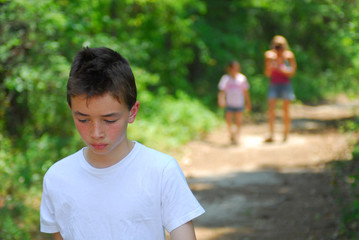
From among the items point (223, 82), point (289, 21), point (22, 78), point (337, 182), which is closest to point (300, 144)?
point (223, 82)

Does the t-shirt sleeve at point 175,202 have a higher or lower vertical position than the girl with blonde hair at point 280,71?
lower

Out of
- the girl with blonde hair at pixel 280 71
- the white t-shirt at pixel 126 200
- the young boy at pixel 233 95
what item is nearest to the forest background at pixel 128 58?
the young boy at pixel 233 95

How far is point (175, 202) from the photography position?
1.91 m

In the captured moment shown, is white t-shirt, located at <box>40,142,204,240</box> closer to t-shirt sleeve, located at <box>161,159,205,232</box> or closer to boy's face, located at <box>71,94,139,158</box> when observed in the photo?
t-shirt sleeve, located at <box>161,159,205,232</box>

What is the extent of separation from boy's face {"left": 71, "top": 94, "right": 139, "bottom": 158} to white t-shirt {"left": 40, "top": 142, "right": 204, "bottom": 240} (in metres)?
0.10

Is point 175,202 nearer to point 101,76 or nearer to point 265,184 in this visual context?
point 101,76

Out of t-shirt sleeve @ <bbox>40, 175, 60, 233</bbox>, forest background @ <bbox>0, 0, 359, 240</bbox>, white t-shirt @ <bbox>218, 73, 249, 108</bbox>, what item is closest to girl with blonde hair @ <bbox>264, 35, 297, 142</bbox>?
white t-shirt @ <bbox>218, 73, 249, 108</bbox>

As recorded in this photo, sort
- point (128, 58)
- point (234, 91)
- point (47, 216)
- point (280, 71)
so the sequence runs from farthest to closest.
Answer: point (234, 91), point (280, 71), point (128, 58), point (47, 216)

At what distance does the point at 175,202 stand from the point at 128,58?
8.06 meters

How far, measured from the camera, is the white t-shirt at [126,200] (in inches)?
75.3

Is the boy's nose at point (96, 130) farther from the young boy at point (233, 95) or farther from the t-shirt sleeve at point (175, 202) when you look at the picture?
the young boy at point (233, 95)

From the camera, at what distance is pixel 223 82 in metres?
11.0

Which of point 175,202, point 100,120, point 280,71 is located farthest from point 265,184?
point 100,120

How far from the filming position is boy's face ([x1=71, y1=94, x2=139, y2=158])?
187 centimetres
